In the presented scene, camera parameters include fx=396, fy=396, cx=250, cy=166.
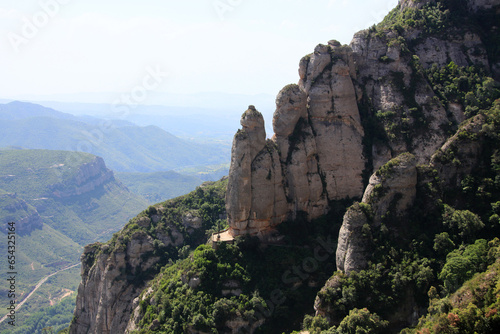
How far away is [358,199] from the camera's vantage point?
1916 inches

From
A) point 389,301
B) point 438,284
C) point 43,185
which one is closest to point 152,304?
point 389,301

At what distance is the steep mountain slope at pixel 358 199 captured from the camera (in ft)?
116

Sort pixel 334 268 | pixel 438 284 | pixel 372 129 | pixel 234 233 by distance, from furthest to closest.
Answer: pixel 372 129
pixel 234 233
pixel 334 268
pixel 438 284

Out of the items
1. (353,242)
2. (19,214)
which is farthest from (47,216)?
(353,242)

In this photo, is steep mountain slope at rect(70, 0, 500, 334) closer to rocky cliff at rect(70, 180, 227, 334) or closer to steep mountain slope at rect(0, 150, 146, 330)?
rocky cliff at rect(70, 180, 227, 334)

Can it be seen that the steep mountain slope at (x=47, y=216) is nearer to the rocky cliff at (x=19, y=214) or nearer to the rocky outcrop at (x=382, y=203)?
the rocky cliff at (x=19, y=214)

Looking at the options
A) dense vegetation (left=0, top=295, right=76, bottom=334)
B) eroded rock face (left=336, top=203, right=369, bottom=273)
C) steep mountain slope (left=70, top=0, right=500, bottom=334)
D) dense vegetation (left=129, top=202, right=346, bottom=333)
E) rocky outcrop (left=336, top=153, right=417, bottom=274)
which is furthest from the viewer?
dense vegetation (left=0, top=295, right=76, bottom=334)

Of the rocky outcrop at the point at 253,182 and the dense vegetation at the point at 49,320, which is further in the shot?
the dense vegetation at the point at 49,320

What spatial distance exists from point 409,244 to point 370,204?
16.7 ft

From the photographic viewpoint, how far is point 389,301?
34406 millimetres

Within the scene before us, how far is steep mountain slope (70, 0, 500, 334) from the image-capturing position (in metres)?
35.3

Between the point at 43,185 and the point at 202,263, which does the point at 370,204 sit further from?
the point at 43,185

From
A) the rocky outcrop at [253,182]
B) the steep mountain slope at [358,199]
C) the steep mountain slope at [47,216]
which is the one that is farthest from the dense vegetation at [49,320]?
the rocky outcrop at [253,182]

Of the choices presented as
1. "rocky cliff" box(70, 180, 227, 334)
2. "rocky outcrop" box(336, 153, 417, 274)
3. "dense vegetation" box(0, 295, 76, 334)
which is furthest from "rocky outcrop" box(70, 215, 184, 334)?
"dense vegetation" box(0, 295, 76, 334)
